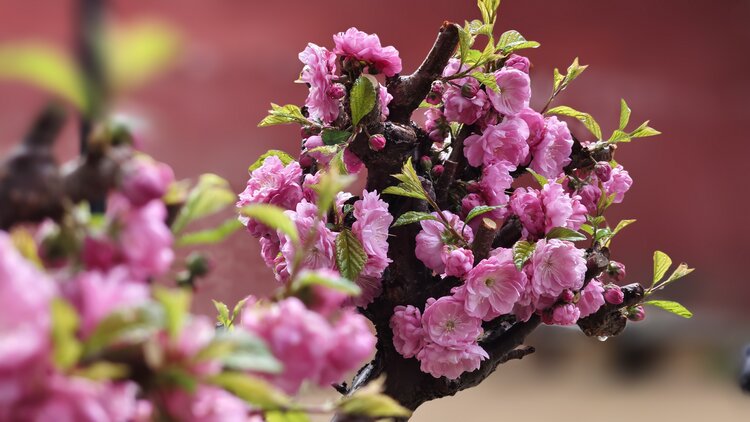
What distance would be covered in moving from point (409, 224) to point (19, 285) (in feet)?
1.62

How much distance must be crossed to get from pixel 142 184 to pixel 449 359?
422 mm

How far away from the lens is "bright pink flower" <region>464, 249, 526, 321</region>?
0.66 metres

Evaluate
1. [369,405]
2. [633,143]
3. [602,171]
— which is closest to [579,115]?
[602,171]

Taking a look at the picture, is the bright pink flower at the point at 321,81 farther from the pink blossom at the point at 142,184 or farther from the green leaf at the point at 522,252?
the pink blossom at the point at 142,184

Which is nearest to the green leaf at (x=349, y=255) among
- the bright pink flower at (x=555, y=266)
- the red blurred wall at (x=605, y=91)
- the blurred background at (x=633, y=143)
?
the bright pink flower at (x=555, y=266)

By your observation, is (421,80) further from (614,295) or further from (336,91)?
(614,295)

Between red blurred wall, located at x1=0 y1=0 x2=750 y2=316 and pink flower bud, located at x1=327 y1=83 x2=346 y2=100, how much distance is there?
1038 mm

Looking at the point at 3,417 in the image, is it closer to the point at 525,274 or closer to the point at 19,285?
the point at 19,285

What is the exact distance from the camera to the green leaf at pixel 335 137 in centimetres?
66

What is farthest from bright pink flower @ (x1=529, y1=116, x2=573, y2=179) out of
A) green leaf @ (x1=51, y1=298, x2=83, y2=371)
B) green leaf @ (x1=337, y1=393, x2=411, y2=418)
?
green leaf @ (x1=51, y1=298, x2=83, y2=371)

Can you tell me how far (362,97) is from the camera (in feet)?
2.13

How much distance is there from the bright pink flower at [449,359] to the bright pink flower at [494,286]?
36 mm

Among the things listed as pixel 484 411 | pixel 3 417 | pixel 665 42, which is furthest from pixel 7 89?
pixel 665 42

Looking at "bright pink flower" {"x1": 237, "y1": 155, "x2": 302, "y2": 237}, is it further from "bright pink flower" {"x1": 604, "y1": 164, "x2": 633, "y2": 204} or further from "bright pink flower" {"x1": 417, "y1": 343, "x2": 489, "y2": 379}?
"bright pink flower" {"x1": 604, "y1": 164, "x2": 633, "y2": 204}
